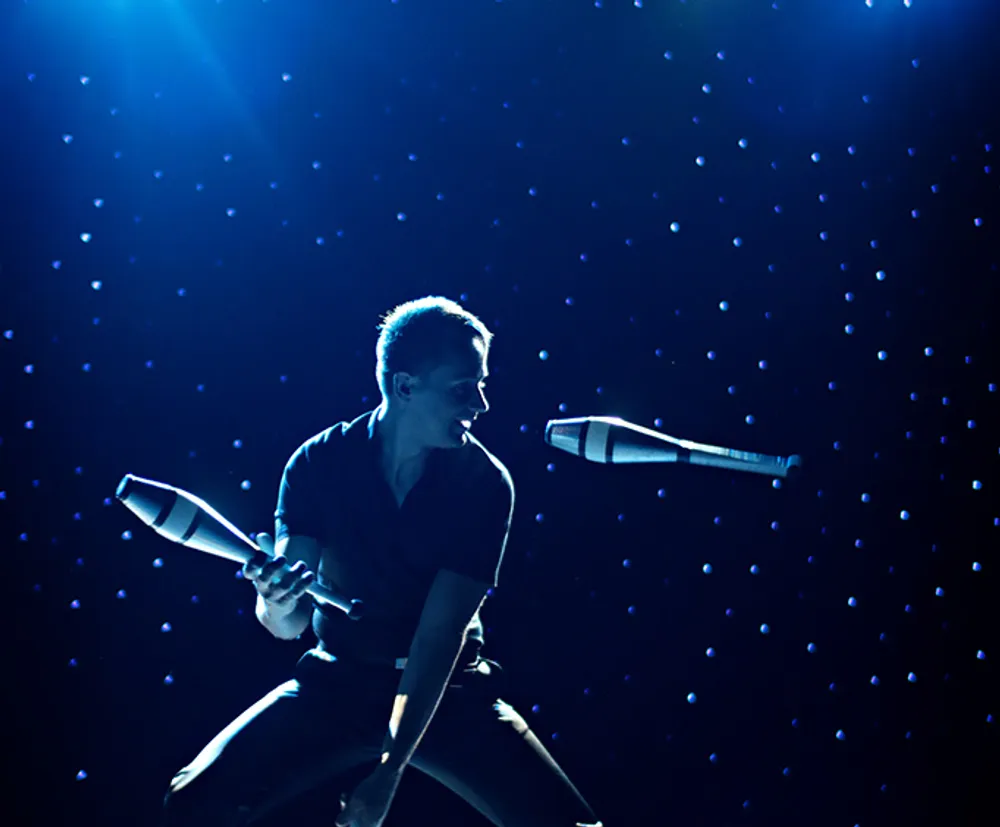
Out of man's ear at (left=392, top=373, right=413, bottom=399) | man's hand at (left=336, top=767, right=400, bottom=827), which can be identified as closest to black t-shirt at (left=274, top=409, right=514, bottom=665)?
man's ear at (left=392, top=373, right=413, bottom=399)

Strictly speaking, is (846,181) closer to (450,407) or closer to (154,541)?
(450,407)

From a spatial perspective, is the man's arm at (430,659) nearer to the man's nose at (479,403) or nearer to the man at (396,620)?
the man at (396,620)

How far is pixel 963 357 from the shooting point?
6.81ft

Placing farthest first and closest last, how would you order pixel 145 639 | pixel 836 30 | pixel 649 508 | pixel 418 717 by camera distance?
pixel 836 30 < pixel 649 508 < pixel 145 639 < pixel 418 717

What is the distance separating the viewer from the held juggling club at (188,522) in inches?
59.7

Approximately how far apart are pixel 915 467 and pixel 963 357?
29cm

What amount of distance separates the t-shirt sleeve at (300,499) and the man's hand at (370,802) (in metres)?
0.44

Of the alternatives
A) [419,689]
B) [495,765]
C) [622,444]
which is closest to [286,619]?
[419,689]

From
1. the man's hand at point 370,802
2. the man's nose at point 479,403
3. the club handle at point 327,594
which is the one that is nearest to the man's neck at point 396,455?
the man's nose at point 479,403

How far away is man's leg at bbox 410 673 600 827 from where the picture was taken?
155 centimetres

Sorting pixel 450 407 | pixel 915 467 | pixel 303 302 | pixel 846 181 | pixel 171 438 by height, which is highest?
pixel 846 181

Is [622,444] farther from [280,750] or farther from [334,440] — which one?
[280,750]

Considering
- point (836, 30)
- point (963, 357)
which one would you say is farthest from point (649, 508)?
point (836, 30)

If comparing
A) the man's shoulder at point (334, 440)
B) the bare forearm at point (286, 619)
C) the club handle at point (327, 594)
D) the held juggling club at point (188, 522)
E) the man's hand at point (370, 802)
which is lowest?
the man's hand at point (370, 802)
